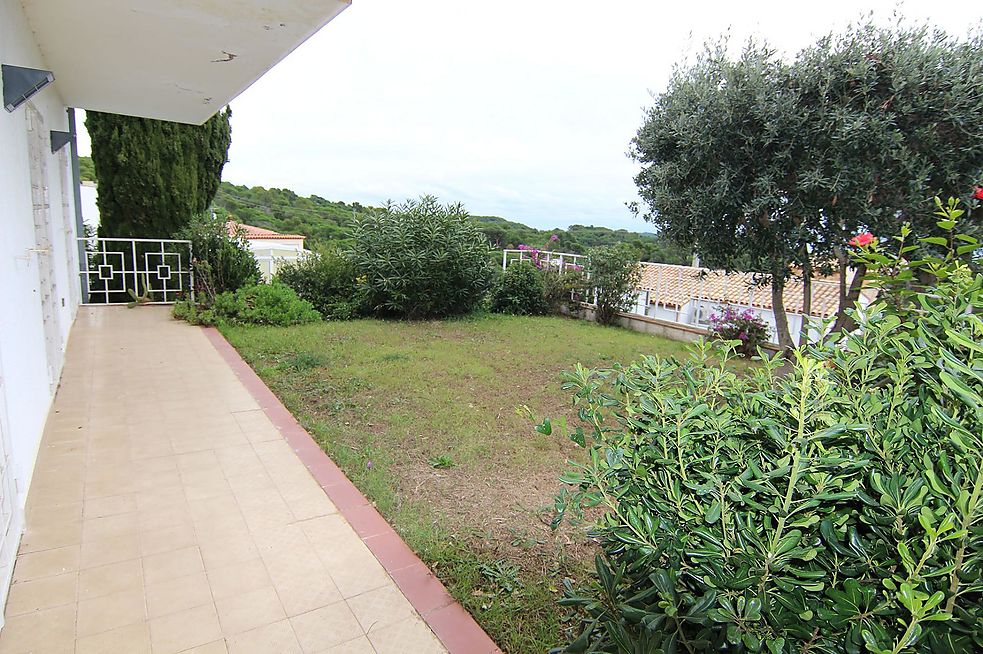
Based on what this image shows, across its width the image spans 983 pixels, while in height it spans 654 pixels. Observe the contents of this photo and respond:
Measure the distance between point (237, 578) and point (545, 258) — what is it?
9.73 meters

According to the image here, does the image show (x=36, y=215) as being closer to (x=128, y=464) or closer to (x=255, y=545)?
(x=128, y=464)

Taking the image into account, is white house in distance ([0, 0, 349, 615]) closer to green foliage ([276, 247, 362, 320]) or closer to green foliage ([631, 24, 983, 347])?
green foliage ([631, 24, 983, 347])

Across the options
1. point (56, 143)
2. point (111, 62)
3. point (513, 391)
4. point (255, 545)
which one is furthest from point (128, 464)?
point (56, 143)

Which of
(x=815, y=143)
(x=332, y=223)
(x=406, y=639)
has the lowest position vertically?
(x=406, y=639)

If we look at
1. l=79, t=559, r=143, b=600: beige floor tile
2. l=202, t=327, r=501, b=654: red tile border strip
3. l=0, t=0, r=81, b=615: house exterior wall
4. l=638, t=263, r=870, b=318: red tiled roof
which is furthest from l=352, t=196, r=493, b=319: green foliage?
l=79, t=559, r=143, b=600: beige floor tile

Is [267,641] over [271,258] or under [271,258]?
under

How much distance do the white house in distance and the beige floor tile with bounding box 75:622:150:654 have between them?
19.7 inches

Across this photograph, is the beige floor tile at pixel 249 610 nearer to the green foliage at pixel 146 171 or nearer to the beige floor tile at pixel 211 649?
the beige floor tile at pixel 211 649

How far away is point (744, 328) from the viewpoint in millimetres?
8109

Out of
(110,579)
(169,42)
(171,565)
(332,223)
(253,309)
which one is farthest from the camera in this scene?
(332,223)

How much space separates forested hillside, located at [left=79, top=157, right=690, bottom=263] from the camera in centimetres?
993

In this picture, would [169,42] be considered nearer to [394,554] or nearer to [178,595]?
[178,595]

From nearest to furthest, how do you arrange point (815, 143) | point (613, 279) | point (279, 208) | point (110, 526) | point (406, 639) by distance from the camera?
point (406, 639) → point (110, 526) → point (815, 143) → point (613, 279) → point (279, 208)

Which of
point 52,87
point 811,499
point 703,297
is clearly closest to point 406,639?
point 811,499
